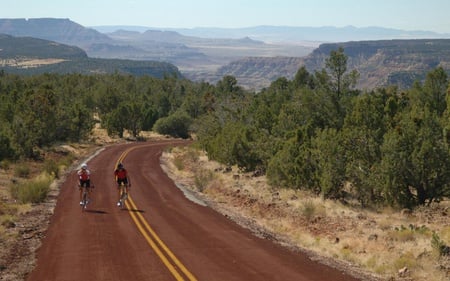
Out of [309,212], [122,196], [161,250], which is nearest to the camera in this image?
[161,250]

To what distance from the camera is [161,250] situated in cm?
1427

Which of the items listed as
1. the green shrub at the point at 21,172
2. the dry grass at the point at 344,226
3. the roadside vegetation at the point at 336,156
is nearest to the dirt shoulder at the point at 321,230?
the dry grass at the point at 344,226

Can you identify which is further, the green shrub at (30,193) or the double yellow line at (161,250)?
the green shrub at (30,193)

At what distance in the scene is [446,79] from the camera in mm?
49844

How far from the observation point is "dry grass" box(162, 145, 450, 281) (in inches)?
536

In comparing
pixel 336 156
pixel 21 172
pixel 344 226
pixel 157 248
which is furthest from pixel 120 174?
pixel 21 172

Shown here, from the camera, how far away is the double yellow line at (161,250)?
12016 mm

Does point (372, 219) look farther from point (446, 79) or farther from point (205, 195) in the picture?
point (446, 79)

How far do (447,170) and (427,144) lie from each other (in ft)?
4.94

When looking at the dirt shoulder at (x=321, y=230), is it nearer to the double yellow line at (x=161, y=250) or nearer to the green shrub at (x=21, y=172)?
the double yellow line at (x=161, y=250)

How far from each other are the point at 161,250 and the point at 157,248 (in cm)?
27

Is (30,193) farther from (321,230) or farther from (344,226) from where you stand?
(344,226)

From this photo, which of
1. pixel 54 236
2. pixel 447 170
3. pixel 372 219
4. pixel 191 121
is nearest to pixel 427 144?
pixel 447 170

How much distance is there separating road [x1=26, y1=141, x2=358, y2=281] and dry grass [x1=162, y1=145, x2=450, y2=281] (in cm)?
141
